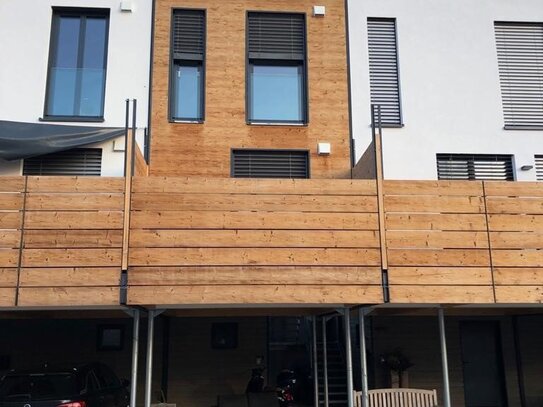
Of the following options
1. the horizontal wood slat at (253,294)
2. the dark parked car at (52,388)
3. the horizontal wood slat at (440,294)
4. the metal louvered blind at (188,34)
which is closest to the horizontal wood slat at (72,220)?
the horizontal wood slat at (253,294)

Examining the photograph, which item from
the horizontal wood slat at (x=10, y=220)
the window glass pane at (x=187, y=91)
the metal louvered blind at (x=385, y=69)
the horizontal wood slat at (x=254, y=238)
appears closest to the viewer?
the horizontal wood slat at (x=10, y=220)

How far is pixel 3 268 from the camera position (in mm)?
8180

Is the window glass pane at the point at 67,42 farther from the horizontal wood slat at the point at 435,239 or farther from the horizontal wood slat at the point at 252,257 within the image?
the horizontal wood slat at the point at 435,239

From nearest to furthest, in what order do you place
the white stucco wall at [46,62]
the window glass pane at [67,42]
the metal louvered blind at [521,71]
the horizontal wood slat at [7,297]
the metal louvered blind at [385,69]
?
the horizontal wood slat at [7,297]
the white stucco wall at [46,62]
the window glass pane at [67,42]
the metal louvered blind at [385,69]
the metal louvered blind at [521,71]

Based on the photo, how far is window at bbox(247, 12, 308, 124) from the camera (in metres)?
11.9

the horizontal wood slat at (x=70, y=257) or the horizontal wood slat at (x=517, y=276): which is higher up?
the horizontal wood slat at (x=70, y=257)

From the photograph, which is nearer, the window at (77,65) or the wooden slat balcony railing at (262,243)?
the wooden slat balcony railing at (262,243)

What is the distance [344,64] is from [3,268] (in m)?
7.30

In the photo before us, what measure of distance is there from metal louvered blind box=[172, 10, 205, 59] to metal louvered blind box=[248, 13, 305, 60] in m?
0.97

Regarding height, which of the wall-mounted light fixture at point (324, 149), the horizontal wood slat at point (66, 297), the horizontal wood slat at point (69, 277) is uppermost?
the wall-mounted light fixture at point (324, 149)

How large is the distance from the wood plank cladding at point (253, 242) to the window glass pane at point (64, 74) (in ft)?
12.8

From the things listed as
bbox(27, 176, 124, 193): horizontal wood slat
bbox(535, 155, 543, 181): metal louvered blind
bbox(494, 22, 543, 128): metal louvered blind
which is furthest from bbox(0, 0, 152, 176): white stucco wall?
bbox(535, 155, 543, 181): metal louvered blind

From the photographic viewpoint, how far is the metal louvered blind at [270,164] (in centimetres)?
1160

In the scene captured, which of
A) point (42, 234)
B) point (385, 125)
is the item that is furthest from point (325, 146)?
point (42, 234)
